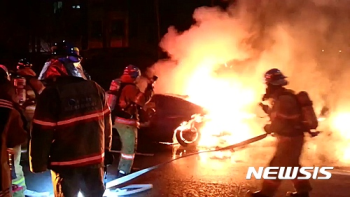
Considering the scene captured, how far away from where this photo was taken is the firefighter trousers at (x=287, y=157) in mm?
5414

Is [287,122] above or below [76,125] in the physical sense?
below

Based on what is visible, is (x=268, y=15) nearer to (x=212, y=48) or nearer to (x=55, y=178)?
(x=212, y=48)

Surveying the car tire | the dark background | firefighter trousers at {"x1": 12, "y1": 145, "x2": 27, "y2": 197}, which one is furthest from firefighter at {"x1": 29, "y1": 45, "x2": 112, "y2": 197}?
the dark background

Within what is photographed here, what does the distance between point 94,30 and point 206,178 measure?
798 inches

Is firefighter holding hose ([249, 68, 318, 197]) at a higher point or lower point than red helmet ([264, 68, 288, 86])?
lower

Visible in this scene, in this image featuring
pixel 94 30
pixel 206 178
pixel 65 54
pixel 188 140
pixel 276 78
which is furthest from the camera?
pixel 94 30

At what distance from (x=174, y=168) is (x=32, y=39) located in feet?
70.3

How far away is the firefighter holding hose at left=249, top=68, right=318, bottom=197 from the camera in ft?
17.5

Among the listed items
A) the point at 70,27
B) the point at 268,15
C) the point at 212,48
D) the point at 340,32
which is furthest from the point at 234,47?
the point at 70,27

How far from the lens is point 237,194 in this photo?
615 centimetres

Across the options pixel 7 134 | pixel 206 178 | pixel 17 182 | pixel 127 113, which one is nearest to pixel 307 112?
pixel 206 178

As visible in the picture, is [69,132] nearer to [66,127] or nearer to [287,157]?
[66,127]

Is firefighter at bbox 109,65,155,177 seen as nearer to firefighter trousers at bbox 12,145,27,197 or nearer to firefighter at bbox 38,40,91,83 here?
firefighter trousers at bbox 12,145,27,197

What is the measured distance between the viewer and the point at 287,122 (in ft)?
17.6
